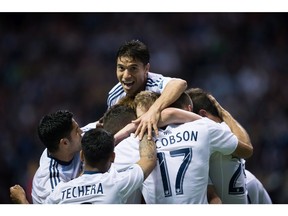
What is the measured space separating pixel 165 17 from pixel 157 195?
9060mm

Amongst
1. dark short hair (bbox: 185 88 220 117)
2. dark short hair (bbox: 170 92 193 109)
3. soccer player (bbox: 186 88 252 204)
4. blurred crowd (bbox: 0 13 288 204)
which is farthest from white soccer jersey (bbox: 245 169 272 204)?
blurred crowd (bbox: 0 13 288 204)

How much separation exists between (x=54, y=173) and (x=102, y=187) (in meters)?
0.49

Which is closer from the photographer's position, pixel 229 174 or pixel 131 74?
pixel 229 174

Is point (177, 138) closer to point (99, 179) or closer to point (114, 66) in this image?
point (99, 179)

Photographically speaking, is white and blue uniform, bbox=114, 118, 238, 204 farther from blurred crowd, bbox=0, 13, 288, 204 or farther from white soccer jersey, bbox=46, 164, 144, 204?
blurred crowd, bbox=0, 13, 288, 204

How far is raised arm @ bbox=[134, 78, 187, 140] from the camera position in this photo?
180 inches

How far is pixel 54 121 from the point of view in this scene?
4.65 m

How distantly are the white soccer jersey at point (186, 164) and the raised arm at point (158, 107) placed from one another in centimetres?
13

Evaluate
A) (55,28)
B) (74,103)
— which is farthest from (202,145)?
(55,28)

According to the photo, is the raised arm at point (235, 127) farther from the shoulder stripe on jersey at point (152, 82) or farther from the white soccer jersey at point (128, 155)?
the white soccer jersey at point (128, 155)

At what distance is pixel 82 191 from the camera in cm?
426

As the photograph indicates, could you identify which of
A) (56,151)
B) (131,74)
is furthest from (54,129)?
(131,74)

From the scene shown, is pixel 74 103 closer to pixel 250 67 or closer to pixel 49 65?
pixel 49 65

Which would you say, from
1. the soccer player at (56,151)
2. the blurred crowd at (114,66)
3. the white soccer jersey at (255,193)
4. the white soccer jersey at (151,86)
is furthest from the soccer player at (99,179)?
the blurred crowd at (114,66)
